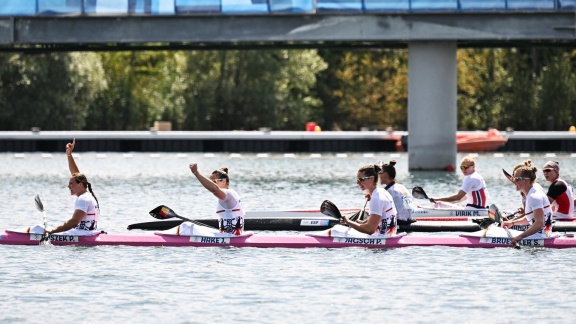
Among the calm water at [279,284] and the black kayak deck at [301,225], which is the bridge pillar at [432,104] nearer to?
the calm water at [279,284]

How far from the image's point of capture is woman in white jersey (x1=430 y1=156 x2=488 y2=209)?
29.7 meters

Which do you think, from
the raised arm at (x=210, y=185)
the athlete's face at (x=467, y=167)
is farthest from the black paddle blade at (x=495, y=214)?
the raised arm at (x=210, y=185)

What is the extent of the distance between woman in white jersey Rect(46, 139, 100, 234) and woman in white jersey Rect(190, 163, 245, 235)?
2076 millimetres

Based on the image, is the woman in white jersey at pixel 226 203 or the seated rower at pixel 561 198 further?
the seated rower at pixel 561 198

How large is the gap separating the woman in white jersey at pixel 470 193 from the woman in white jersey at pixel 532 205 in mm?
5049

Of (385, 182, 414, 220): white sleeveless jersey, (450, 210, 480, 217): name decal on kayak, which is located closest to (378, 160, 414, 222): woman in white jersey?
(385, 182, 414, 220): white sleeveless jersey

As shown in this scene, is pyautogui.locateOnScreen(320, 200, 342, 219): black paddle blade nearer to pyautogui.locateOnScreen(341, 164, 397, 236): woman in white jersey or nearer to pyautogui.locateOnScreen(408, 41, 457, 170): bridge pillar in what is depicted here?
pyautogui.locateOnScreen(341, 164, 397, 236): woman in white jersey

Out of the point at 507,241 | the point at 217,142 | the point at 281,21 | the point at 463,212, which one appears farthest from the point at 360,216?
the point at 217,142

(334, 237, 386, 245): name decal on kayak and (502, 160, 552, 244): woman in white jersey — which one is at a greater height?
(502, 160, 552, 244): woman in white jersey

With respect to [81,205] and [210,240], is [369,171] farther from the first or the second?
[81,205]

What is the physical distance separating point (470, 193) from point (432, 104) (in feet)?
68.9

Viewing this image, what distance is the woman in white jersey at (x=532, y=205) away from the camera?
76.8 ft

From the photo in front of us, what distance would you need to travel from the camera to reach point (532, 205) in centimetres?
2380

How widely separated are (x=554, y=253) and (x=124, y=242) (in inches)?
300
